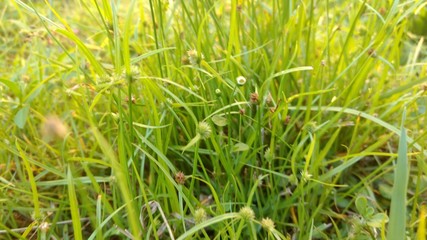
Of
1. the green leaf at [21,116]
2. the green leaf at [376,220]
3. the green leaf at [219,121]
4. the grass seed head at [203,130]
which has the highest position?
the grass seed head at [203,130]

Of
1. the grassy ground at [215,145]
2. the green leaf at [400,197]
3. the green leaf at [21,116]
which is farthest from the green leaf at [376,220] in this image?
the green leaf at [21,116]

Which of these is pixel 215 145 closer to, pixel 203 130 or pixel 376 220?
pixel 203 130

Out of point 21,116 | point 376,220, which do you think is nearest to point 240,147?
point 376,220

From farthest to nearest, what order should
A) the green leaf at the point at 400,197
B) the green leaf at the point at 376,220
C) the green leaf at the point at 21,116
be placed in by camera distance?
the green leaf at the point at 21,116, the green leaf at the point at 376,220, the green leaf at the point at 400,197

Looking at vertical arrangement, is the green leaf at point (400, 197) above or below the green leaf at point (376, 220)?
above

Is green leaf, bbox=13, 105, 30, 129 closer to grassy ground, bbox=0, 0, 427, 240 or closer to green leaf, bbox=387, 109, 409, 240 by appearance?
grassy ground, bbox=0, 0, 427, 240

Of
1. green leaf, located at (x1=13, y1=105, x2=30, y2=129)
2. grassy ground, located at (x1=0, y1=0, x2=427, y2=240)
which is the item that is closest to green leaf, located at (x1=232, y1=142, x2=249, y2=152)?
grassy ground, located at (x1=0, y1=0, x2=427, y2=240)

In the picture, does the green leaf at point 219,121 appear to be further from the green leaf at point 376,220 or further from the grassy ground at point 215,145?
the green leaf at point 376,220

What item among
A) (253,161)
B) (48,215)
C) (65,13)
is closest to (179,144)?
(253,161)

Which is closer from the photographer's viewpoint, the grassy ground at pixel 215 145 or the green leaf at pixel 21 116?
the grassy ground at pixel 215 145
